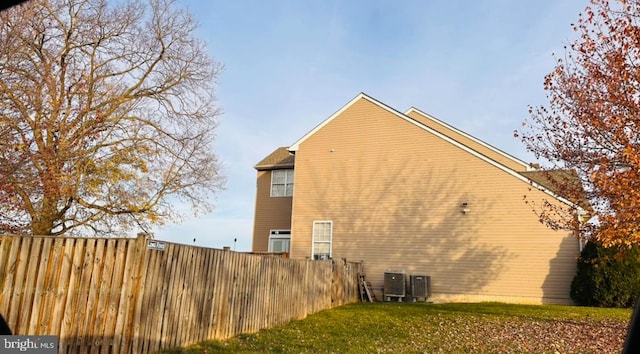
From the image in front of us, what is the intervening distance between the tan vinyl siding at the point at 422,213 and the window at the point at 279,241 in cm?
151

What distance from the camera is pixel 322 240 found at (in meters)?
19.2

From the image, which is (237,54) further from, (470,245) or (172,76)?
(470,245)

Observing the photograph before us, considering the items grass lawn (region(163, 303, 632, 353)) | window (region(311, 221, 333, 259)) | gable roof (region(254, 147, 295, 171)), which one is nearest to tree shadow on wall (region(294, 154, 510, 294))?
window (region(311, 221, 333, 259))

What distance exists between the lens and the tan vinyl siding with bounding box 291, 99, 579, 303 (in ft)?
51.8

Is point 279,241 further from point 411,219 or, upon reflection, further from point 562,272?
point 562,272

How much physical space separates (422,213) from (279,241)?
733cm

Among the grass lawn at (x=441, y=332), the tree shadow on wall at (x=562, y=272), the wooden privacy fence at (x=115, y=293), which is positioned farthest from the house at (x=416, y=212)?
the wooden privacy fence at (x=115, y=293)

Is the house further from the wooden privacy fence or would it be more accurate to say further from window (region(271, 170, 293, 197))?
the wooden privacy fence

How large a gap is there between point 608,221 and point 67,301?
30.5 ft

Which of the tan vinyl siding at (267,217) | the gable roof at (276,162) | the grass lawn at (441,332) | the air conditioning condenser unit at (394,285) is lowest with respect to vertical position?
the grass lawn at (441,332)

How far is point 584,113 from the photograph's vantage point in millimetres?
8867

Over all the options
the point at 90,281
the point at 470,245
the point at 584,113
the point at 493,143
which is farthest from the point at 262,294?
the point at 493,143

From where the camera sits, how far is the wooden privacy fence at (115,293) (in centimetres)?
587

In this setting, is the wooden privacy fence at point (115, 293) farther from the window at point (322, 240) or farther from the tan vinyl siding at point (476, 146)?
the tan vinyl siding at point (476, 146)
